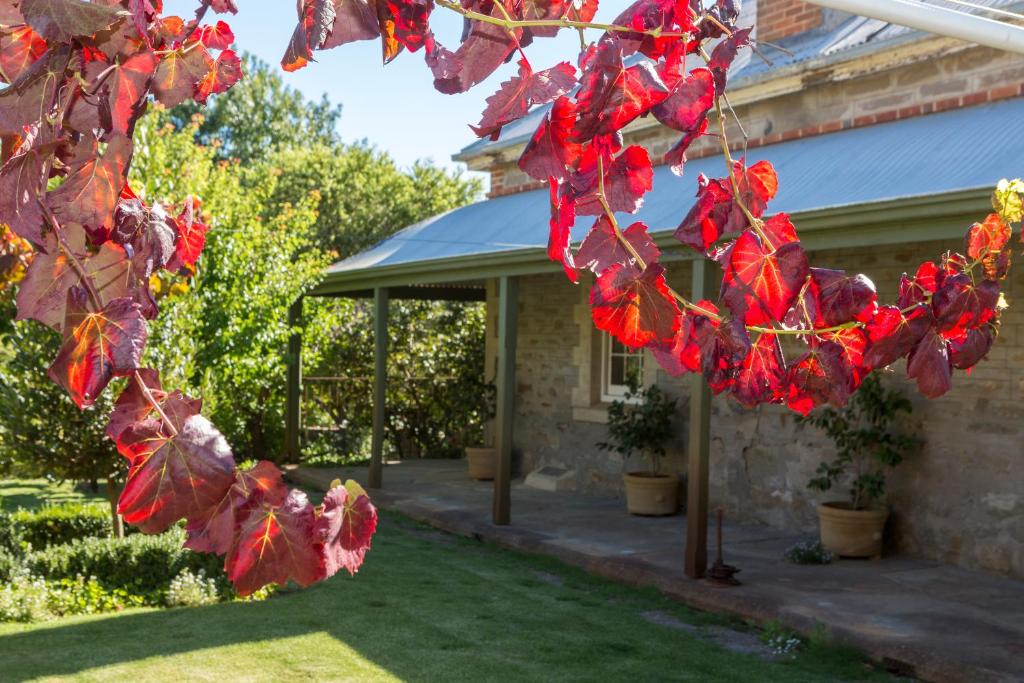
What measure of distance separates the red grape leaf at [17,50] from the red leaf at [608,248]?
806 millimetres

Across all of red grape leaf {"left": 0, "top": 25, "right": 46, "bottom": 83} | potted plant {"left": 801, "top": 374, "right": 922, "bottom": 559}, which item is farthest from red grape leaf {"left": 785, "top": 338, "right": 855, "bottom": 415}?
potted plant {"left": 801, "top": 374, "right": 922, "bottom": 559}

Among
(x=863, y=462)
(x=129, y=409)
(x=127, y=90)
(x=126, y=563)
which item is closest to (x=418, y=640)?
(x=126, y=563)

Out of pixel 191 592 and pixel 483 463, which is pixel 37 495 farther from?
pixel 191 592

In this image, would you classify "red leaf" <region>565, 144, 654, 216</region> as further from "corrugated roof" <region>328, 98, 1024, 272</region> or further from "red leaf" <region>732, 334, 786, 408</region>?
"corrugated roof" <region>328, 98, 1024, 272</region>

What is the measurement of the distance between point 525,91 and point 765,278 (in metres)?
0.40

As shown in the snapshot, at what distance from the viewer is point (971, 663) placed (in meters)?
5.75

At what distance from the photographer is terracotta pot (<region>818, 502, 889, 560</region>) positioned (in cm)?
862

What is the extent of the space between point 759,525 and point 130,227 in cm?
929

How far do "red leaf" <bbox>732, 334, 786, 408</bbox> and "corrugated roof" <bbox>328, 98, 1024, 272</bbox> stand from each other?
5031mm

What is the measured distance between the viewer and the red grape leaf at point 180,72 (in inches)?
60.3

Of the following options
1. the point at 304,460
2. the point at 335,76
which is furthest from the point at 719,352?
the point at 335,76

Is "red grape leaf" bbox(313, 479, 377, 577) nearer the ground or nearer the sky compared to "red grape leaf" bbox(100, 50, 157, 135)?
nearer the ground

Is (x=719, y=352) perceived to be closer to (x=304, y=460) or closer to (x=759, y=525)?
(x=759, y=525)

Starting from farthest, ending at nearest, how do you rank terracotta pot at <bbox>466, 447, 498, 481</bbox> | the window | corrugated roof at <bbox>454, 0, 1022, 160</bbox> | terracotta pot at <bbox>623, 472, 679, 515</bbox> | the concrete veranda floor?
terracotta pot at <bbox>466, 447, 498, 481</bbox>, the window, terracotta pot at <bbox>623, 472, 679, 515</bbox>, corrugated roof at <bbox>454, 0, 1022, 160</bbox>, the concrete veranda floor
